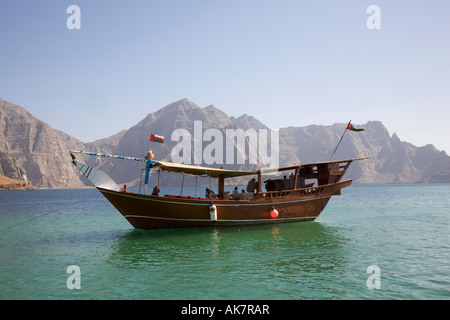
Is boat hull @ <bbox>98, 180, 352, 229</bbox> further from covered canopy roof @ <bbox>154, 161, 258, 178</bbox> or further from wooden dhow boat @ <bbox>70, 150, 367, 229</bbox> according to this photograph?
covered canopy roof @ <bbox>154, 161, 258, 178</bbox>

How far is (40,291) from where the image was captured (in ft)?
33.0

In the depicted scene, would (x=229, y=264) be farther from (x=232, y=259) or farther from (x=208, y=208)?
(x=208, y=208)

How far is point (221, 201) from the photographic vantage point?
20.6 meters

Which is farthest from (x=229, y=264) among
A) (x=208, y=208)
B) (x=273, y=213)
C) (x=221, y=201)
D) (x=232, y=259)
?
(x=273, y=213)

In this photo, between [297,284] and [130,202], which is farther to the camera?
[130,202]

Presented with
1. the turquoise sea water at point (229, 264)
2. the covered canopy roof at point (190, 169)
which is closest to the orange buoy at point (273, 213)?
the turquoise sea water at point (229, 264)

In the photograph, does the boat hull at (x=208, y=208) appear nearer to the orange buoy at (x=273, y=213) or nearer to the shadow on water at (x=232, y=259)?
the orange buoy at (x=273, y=213)

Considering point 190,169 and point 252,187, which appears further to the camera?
point 252,187

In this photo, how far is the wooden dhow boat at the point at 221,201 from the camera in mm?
18875

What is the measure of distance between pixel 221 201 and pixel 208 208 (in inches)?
37.9
